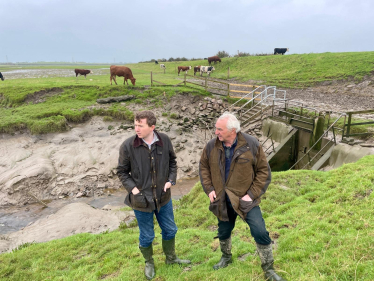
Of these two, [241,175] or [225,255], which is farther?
[225,255]

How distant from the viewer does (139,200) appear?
10.8 ft

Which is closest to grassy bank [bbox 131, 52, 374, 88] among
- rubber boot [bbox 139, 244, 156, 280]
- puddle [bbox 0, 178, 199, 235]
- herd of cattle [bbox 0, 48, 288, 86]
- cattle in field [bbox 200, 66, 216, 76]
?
cattle in field [bbox 200, 66, 216, 76]

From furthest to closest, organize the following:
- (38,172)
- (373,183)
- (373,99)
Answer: (373,99), (38,172), (373,183)

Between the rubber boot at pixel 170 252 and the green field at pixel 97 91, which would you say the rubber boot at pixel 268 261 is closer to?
the rubber boot at pixel 170 252

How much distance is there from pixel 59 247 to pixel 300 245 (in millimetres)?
5201

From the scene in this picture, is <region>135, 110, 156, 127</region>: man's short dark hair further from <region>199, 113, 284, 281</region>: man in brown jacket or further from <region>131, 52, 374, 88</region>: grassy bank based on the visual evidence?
<region>131, 52, 374, 88</region>: grassy bank

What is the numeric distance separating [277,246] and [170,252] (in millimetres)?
1822

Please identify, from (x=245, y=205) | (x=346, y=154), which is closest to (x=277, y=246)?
(x=245, y=205)

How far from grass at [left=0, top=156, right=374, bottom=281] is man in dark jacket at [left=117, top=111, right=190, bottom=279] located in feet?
3.39

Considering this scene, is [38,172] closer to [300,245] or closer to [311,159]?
[300,245]

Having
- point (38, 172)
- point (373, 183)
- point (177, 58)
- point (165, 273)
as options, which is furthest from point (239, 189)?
point (177, 58)

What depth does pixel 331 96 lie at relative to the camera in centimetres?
1630

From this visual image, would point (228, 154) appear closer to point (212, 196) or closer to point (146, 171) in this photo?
point (212, 196)

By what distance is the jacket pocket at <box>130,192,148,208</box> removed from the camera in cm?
328
